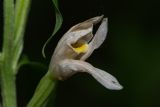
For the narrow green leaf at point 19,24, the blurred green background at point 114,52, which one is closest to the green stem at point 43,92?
the narrow green leaf at point 19,24

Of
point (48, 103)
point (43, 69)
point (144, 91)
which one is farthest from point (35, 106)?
point (144, 91)

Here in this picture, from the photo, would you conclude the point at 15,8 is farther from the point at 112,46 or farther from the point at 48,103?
the point at 112,46

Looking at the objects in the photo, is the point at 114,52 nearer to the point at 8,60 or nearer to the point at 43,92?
the point at 43,92

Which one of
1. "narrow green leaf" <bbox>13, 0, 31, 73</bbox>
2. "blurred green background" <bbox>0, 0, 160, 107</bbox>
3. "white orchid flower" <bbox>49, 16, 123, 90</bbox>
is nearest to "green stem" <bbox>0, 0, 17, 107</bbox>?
"narrow green leaf" <bbox>13, 0, 31, 73</bbox>

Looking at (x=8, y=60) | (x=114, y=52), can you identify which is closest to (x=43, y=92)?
(x=8, y=60)

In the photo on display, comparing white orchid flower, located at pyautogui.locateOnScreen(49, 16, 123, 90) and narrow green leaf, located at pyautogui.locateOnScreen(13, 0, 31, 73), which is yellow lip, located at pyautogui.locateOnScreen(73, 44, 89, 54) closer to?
white orchid flower, located at pyautogui.locateOnScreen(49, 16, 123, 90)

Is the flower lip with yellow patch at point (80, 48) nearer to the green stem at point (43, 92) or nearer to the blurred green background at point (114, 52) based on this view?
the green stem at point (43, 92)
